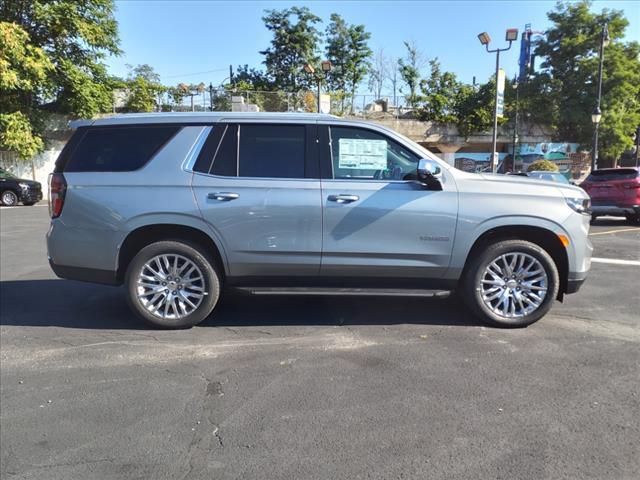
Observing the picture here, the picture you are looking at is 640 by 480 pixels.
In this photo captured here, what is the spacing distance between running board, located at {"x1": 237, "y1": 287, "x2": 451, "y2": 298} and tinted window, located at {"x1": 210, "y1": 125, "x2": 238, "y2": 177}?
1.13 meters

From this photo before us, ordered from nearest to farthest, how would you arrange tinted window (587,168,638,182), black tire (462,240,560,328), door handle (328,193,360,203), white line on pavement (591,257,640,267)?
door handle (328,193,360,203)
black tire (462,240,560,328)
white line on pavement (591,257,640,267)
tinted window (587,168,638,182)

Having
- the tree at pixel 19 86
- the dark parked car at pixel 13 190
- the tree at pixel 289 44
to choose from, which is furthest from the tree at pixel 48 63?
the tree at pixel 289 44

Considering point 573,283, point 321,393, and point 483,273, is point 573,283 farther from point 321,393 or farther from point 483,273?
point 321,393

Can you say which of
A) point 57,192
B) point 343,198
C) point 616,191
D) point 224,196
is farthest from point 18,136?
point 616,191

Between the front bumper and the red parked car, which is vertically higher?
the red parked car

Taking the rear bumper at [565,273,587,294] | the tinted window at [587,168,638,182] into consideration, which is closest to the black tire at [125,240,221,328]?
the rear bumper at [565,273,587,294]

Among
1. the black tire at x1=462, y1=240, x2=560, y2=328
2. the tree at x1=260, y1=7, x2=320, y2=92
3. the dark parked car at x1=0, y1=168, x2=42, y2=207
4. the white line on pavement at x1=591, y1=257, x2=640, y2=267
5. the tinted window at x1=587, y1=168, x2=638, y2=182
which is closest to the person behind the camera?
the black tire at x1=462, y1=240, x2=560, y2=328

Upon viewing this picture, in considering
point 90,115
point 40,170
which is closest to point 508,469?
point 90,115

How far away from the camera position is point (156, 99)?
31.5 metres

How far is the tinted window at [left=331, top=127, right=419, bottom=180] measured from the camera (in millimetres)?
4750

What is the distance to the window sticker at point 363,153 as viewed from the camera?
4762mm

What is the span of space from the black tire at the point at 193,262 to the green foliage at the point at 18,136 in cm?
2440

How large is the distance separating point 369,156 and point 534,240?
1.81m

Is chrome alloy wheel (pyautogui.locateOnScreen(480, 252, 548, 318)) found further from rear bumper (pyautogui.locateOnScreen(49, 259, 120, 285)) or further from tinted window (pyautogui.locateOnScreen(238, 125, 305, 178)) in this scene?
rear bumper (pyautogui.locateOnScreen(49, 259, 120, 285))
